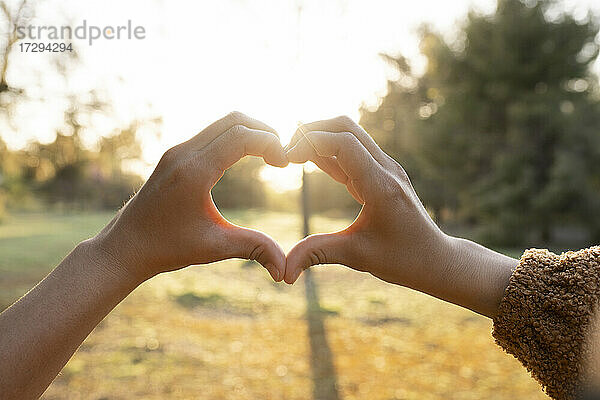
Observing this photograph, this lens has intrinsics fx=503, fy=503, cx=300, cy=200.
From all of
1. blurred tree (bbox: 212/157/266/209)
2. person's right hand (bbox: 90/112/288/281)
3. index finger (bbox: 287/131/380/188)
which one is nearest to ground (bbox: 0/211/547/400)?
person's right hand (bbox: 90/112/288/281)

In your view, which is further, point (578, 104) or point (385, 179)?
point (578, 104)

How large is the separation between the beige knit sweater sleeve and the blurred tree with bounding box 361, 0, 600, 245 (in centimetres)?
1621

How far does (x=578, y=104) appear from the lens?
16391 mm

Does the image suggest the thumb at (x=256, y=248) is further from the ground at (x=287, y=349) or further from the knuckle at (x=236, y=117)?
the ground at (x=287, y=349)

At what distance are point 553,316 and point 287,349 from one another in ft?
15.0

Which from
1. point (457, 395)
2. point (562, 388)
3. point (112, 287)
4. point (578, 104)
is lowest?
point (457, 395)

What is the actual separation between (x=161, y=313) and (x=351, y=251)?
6349 mm

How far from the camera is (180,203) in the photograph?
120cm

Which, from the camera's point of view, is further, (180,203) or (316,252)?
(316,252)

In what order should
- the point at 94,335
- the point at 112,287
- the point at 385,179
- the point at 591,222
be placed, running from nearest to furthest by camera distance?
1. the point at 112,287
2. the point at 385,179
3. the point at 94,335
4. the point at 591,222

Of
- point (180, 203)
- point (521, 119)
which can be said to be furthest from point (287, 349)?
point (521, 119)

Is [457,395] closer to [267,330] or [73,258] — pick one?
[267,330]

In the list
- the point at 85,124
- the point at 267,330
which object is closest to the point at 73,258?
the point at 267,330

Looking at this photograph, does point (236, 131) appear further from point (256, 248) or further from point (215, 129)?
point (256, 248)
